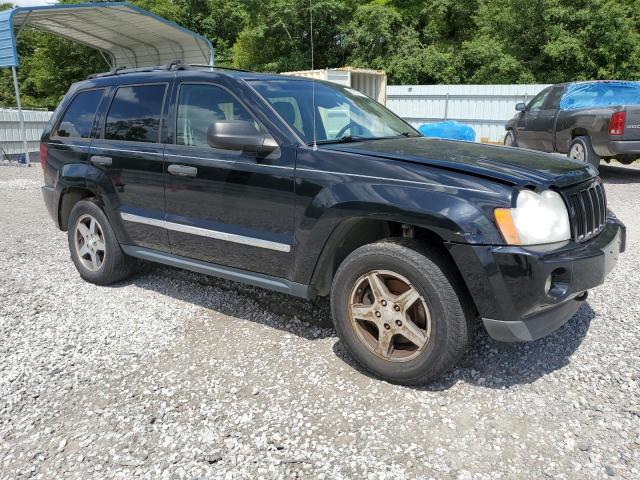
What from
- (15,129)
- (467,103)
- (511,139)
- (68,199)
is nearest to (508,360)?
(68,199)

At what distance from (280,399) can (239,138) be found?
160cm

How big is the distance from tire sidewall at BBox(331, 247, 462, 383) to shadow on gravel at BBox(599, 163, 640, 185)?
8.89 metres

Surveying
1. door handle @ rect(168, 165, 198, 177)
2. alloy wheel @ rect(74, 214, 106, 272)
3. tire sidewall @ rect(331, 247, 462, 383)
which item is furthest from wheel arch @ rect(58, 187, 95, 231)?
tire sidewall @ rect(331, 247, 462, 383)

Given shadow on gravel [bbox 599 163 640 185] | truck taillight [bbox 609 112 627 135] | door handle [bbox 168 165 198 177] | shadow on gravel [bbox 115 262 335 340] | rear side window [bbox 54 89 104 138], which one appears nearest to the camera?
door handle [bbox 168 165 198 177]

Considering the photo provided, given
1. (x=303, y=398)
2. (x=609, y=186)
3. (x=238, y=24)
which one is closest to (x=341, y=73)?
(x=609, y=186)

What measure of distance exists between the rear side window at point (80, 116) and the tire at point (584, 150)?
8211 mm

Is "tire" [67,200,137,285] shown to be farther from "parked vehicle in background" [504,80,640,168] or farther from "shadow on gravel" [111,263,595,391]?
"parked vehicle in background" [504,80,640,168]

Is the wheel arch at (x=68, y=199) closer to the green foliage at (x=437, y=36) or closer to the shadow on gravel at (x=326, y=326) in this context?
the shadow on gravel at (x=326, y=326)

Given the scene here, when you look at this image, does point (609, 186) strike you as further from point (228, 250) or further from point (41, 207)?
point (41, 207)

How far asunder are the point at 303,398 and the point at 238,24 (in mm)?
34892

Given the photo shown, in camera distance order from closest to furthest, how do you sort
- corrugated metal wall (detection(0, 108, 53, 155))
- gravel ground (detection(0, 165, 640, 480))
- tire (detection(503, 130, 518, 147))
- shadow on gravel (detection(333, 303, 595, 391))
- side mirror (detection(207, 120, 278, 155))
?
gravel ground (detection(0, 165, 640, 480))
shadow on gravel (detection(333, 303, 595, 391))
side mirror (detection(207, 120, 278, 155))
tire (detection(503, 130, 518, 147))
corrugated metal wall (detection(0, 108, 53, 155))

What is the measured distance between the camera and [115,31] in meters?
16.9

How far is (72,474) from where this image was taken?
8.06 ft

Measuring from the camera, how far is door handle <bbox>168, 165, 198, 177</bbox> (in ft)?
12.6
